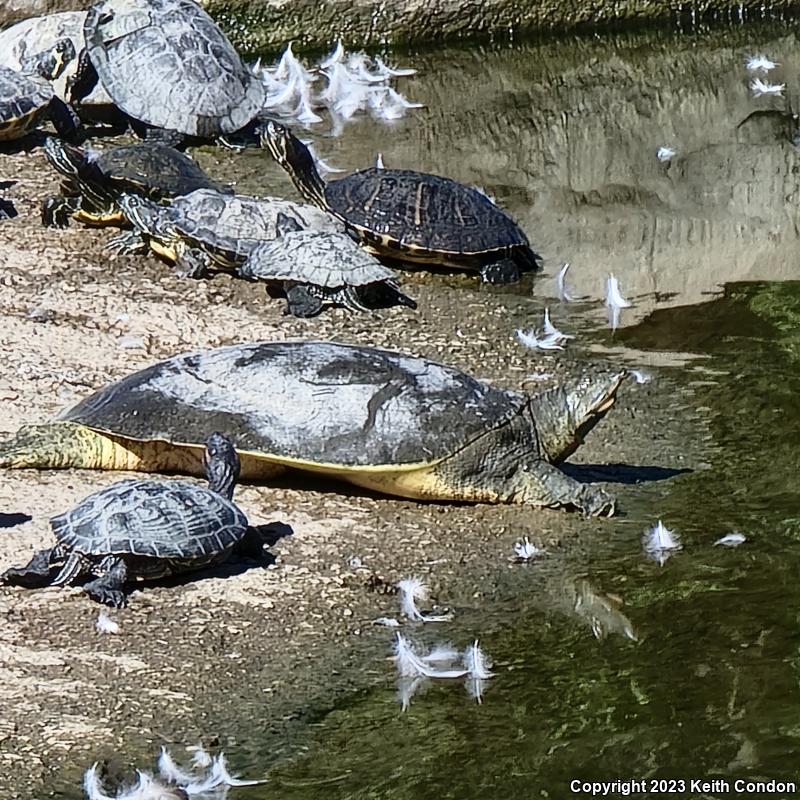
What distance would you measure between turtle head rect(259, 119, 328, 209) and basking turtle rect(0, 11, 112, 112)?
2.03 metres

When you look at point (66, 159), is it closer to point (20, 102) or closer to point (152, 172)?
point (152, 172)

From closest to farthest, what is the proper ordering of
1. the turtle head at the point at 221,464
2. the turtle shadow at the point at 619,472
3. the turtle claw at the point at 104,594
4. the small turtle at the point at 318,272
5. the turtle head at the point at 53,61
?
the turtle claw at the point at 104,594, the turtle head at the point at 221,464, the turtle shadow at the point at 619,472, the small turtle at the point at 318,272, the turtle head at the point at 53,61

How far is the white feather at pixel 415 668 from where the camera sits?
17.7 ft

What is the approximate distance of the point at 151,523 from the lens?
5.72m

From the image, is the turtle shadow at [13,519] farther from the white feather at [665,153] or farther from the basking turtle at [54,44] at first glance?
the white feather at [665,153]

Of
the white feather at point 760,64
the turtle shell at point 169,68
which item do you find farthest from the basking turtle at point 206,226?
the white feather at point 760,64

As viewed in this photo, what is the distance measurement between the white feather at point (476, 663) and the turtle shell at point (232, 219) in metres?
4.08

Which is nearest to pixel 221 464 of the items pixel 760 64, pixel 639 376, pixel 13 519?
pixel 13 519

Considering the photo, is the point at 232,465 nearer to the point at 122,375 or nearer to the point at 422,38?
the point at 122,375

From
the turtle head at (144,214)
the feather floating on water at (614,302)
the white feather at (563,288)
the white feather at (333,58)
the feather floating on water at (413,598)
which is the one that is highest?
the feather floating on water at (413,598)

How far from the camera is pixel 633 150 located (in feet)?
39.8

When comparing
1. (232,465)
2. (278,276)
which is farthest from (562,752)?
(278,276)

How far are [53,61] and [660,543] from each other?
23.9 feet

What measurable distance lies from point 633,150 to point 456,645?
7151 millimetres
